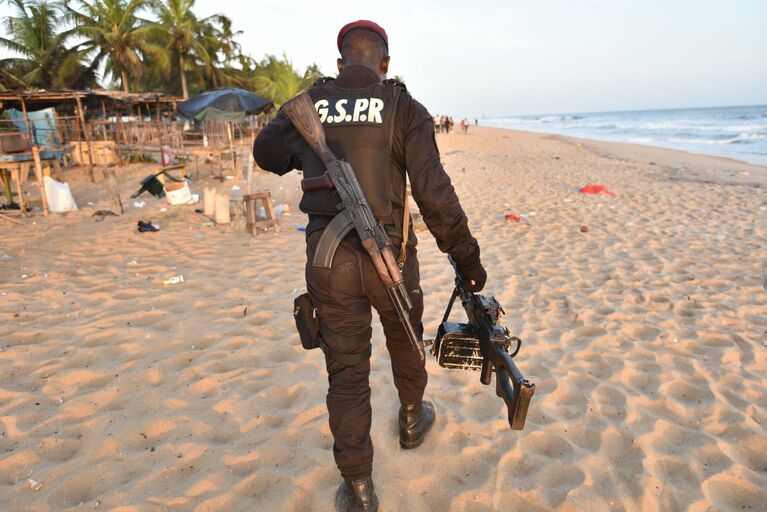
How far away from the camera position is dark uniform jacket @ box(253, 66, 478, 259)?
183 cm

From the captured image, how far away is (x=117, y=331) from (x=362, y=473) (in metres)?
2.69

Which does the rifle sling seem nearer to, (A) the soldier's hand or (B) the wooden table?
(A) the soldier's hand

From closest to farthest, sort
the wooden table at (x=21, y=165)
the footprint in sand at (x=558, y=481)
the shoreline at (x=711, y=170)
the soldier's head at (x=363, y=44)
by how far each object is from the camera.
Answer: the soldier's head at (x=363, y=44) < the footprint in sand at (x=558, y=481) < the wooden table at (x=21, y=165) < the shoreline at (x=711, y=170)

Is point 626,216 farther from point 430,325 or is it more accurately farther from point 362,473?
point 362,473

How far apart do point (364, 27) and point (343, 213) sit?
893 millimetres

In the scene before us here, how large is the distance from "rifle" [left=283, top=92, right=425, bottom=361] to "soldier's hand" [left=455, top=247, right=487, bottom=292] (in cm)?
37

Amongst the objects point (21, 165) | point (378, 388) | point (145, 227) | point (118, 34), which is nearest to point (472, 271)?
point (378, 388)

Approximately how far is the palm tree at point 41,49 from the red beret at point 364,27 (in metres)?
29.4

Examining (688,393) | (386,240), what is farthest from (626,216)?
(386,240)

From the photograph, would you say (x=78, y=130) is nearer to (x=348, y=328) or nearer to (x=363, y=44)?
(x=363, y=44)

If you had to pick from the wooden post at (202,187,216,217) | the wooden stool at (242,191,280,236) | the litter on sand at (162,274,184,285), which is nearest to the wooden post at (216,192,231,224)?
the wooden post at (202,187,216,217)

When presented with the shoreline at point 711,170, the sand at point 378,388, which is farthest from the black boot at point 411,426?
the shoreline at point 711,170

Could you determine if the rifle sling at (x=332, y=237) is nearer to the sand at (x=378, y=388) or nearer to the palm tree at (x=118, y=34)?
the sand at (x=378, y=388)

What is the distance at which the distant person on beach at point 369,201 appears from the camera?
1.83 meters
